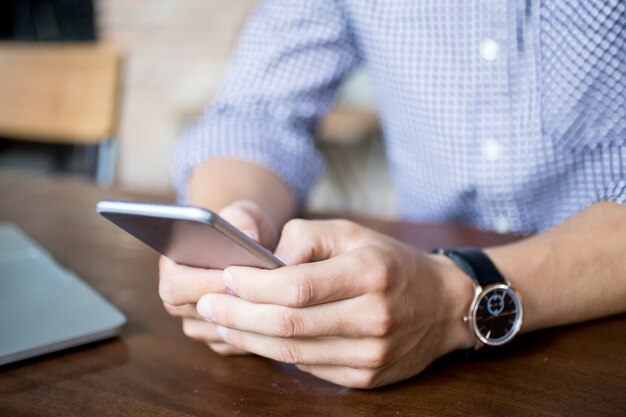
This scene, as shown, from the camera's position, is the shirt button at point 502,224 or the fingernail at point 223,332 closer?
the fingernail at point 223,332

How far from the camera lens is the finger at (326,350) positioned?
1.50 ft

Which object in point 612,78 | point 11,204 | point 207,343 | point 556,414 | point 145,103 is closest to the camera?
point 556,414

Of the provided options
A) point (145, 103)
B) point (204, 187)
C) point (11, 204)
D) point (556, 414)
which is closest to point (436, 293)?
point (556, 414)

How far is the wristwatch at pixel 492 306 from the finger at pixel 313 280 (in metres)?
0.10

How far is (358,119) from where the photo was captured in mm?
2752

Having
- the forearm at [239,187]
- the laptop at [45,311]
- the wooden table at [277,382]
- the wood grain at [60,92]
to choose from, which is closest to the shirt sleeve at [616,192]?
the wooden table at [277,382]

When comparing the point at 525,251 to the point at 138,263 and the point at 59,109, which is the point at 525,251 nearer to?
the point at 138,263

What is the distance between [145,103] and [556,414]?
120 inches

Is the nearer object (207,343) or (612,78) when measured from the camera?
(207,343)

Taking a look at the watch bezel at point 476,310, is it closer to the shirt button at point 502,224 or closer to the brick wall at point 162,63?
the shirt button at point 502,224

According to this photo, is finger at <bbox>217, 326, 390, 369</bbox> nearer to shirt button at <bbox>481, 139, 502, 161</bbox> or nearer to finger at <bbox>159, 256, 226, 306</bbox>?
finger at <bbox>159, 256, 226, 306</bbox>

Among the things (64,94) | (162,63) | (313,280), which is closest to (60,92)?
(64,94)

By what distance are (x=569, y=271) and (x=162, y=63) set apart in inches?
113

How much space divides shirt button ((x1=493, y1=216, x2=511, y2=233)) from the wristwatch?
0.36 metres
